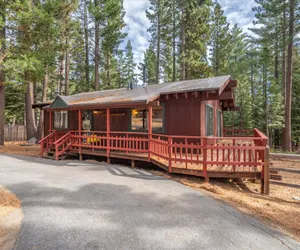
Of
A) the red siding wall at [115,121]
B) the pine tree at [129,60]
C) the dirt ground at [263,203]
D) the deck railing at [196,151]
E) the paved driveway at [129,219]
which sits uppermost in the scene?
the pine tree at [129,60]

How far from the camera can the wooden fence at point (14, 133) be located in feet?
→ 63.3

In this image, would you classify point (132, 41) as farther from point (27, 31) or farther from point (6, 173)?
point (6, 173)

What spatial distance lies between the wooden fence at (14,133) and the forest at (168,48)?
3.09 meters

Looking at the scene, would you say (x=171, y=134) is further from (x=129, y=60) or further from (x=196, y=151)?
(x=129, y=60)

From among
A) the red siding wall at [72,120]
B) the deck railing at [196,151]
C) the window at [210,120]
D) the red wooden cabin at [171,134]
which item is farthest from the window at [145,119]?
the red siding wall at [72,120]

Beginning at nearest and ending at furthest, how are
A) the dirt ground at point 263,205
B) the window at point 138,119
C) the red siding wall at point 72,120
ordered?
the dirt ground at point 263,205
the window at point 138,119
the red siding wall at point 72,120

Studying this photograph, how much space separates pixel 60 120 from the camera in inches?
457

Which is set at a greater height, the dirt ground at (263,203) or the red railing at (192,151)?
the red railing at (192,151)

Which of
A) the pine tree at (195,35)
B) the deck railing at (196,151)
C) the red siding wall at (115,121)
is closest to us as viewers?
the deck railing at (196,151)

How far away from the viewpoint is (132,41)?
116ft

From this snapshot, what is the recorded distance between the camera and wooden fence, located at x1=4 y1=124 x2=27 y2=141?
1930 cm

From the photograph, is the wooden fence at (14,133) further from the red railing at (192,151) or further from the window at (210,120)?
the window at (210,120)

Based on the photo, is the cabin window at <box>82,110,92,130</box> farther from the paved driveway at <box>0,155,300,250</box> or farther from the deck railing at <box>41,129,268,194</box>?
the paved driveway at <box>0,155,300,250</box>

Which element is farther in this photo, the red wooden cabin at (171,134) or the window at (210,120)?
the window at (210,120)
